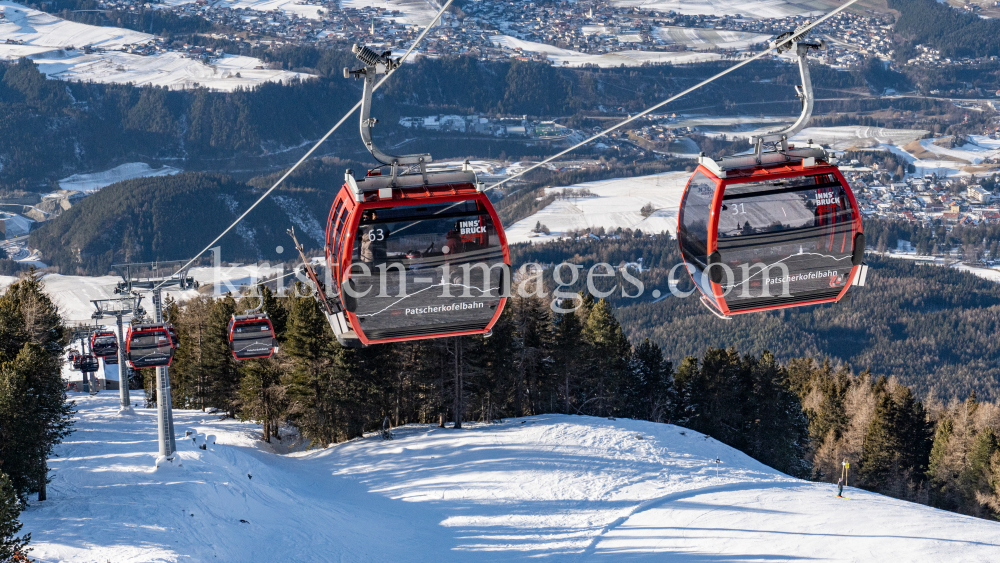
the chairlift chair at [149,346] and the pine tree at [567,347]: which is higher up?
the chairlift chair at [149,346]

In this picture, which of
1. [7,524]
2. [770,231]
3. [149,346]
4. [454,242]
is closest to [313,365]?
[149,346]

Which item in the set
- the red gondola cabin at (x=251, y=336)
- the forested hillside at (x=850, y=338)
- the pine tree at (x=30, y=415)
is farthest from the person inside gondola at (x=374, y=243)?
the forested hillside at (x=850, y=338)

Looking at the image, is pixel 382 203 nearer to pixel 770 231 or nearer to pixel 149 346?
pixel 770 231

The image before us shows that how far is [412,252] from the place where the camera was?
16.9m

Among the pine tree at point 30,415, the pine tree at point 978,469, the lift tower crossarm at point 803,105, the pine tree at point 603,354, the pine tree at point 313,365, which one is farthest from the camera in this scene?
the pine tree at point 603,354

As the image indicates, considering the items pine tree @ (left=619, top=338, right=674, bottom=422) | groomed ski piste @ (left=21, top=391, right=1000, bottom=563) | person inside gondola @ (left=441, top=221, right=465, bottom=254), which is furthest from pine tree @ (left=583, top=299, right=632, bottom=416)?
person inside gondola @ (left=441, top=221, right=465, bottom=254)

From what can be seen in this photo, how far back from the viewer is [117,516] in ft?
95.1

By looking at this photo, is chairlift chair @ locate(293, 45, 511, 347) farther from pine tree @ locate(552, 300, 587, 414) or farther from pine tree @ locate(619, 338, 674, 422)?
pine tree @ locate(619, 338, 674, 422)

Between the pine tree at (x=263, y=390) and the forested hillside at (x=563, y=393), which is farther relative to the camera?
the pine tree at (x=263, y=390)

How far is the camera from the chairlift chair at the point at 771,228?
55.1 feet

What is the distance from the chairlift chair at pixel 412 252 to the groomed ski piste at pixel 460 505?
46.0 feet

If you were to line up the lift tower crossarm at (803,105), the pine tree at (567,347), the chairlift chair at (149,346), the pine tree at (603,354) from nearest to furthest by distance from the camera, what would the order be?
the lift tower crossarm at (803,105) → the chairlift chair at (149,346) → the pine tree at (567,347) → the pine tree at (603,354)

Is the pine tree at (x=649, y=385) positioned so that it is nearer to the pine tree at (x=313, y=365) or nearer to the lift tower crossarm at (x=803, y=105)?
the pine tree at (x=313, y=365)

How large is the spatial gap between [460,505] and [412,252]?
24.1 m
